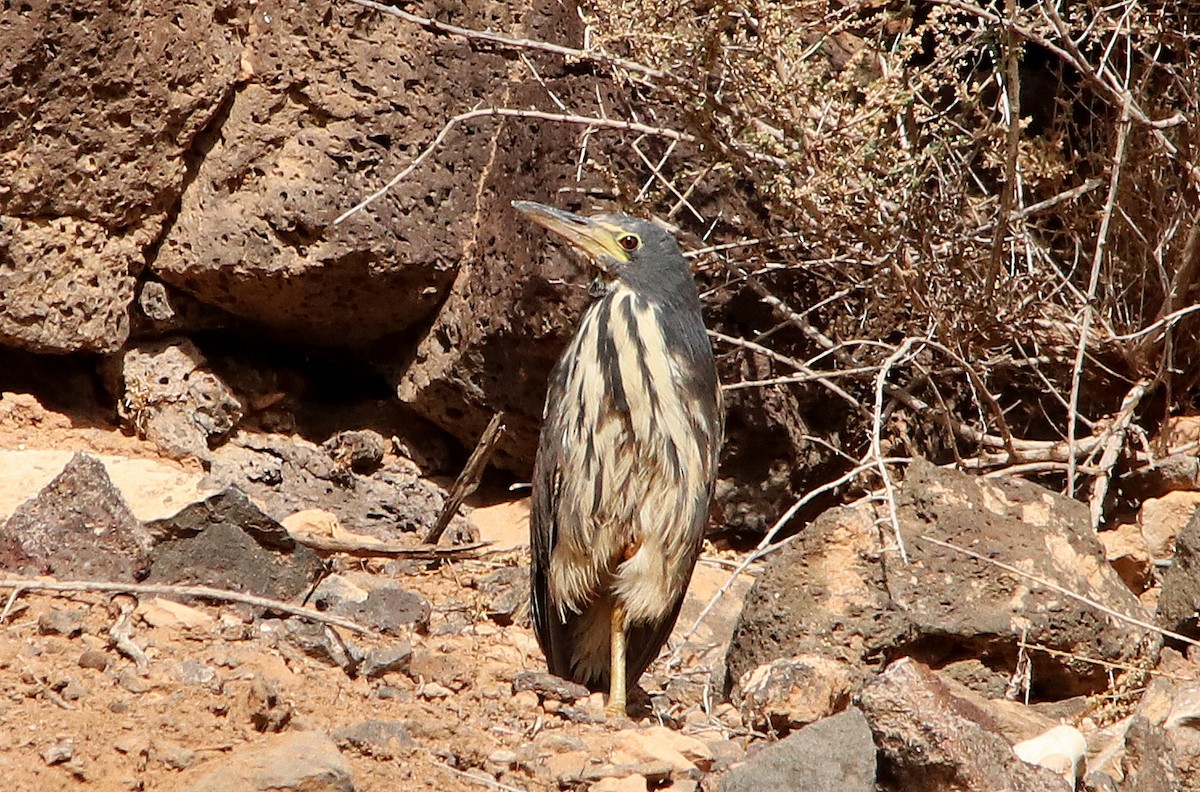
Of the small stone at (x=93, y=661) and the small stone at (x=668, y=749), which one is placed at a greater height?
the small stone at (x=93, y=661)

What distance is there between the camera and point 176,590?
13.6ft

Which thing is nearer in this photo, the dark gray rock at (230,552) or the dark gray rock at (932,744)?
the dark gray rock at (932,744)

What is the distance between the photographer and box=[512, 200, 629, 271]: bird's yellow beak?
4734mm

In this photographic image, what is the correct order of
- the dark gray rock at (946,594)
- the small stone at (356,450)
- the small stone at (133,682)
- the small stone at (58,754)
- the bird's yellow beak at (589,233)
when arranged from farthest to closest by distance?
the small stone at (356,450) < the bird's yellow beak at (589,233) < the dark gray rock at (946,594) < the small stone at (133,682) < the small stone at (58,754)

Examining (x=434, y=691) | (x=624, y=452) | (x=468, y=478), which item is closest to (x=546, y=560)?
(x=624, y=452)

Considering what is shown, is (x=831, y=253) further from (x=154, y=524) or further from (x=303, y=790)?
(x=303, y=790)

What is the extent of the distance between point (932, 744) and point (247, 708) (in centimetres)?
160

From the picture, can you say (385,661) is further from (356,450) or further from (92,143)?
(92,143)

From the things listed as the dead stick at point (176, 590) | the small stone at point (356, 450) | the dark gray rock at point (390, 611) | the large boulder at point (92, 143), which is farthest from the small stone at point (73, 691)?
the small stone at point (356, 450)

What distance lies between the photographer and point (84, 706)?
344 centimetres

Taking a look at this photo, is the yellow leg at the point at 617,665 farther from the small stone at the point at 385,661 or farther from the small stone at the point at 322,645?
the small stone at the point at 322,645

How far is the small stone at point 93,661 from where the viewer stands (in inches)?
145

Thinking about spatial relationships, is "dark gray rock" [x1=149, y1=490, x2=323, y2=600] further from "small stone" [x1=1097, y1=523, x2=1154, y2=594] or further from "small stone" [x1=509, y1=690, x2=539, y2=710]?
"small stone" [x1=1097, y1=523, x2=1154, y2=594]

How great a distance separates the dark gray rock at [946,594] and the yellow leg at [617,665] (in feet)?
1.17
